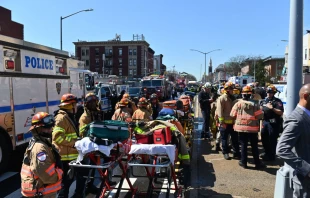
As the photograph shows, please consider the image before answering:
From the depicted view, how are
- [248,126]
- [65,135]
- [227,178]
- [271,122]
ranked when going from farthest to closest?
[271,122] < [248,126] < [227,178] < [65,135]

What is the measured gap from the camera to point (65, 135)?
4727 mm

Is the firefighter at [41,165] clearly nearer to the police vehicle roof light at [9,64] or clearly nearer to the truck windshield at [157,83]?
the police vehicle roof light at [9,64]

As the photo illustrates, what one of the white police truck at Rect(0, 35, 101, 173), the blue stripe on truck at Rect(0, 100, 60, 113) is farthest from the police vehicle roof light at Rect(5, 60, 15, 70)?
the blue stripe on truck at Rect(0, 100, 60, 113)

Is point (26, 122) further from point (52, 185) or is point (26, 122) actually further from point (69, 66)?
point (52, 185)

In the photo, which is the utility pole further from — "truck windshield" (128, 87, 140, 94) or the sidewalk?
"truck windshield" (128, 87, 140, 94)

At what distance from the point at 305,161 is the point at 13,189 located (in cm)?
567

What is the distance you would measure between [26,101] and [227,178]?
226 inches

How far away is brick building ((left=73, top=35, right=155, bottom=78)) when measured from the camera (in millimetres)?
85000

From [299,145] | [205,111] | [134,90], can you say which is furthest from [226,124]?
[134,90]

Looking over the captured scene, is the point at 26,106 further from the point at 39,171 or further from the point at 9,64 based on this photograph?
the point at 39,171

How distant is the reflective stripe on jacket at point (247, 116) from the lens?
6680mm

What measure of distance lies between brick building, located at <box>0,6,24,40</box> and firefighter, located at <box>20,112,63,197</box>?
40082mm

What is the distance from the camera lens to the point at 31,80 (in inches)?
338

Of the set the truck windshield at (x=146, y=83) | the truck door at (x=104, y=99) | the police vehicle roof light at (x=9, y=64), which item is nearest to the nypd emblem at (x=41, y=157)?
the police vehicle roof light at (x=9, y=64)
